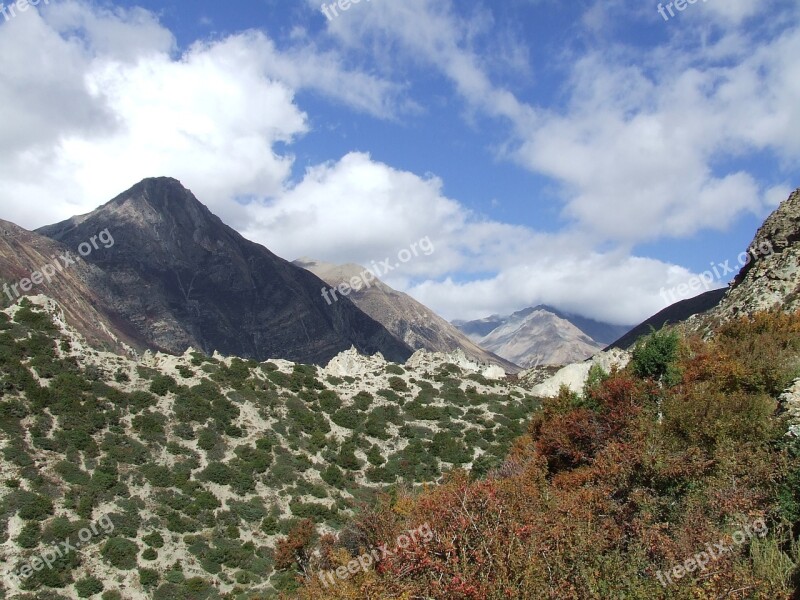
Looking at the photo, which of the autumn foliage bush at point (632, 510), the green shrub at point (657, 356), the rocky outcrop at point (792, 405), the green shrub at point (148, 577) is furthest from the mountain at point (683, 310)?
the green shrub at point (148, 577)

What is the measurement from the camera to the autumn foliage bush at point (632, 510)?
10.8 meters

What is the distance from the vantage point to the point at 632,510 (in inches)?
583

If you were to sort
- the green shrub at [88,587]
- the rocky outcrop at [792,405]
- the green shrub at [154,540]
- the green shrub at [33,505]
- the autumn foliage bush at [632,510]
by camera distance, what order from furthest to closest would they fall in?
the green shrub at [154,540] < the green shrub at [33,505] < the green shrub at [88,587] < the rocky outcrop at [792,405] < the autumn foliage bush at [632,510]

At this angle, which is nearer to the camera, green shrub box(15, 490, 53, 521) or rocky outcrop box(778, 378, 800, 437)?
rocky outcrop box(778, 378, 800, 437)

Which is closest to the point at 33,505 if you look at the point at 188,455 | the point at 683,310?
the point at 188,455

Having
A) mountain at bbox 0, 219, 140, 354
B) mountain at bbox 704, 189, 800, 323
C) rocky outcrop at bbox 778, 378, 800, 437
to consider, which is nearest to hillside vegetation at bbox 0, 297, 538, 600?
rocky outcrop at bbox 778, 378, 800, 437

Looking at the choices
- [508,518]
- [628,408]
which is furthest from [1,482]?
[628,408]

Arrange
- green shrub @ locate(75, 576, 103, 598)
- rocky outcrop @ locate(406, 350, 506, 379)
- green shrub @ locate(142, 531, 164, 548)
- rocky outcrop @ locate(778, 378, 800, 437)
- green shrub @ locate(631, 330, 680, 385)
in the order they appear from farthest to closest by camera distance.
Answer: rocky outcrop @ locate(406, 350, 506, 379), green shrub @ locate(631, 330, 680, 385), green shrub @ locate(142, 531, 164, 548), green shrub @ locate(75, 576, 103, 598), rocky outcrop @ locate(778, 378, 800, 437)

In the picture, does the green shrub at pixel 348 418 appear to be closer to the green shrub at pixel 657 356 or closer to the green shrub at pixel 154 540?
the green shrub at pixel 154 540

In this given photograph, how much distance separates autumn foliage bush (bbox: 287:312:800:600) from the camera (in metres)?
10.8

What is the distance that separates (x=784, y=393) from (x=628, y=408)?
6291 mm

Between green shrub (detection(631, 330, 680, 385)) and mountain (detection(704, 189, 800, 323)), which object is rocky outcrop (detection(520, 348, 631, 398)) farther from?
green shrub (detection(631, 330, 680, 385))

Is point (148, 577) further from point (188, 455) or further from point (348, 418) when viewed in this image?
point (348, 418)

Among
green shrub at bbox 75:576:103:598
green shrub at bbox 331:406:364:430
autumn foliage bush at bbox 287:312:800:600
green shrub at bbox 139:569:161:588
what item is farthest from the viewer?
green shrub at bbox 331:406:364:430
